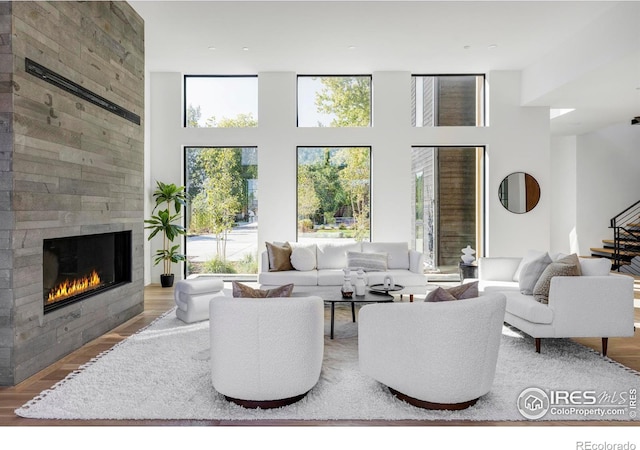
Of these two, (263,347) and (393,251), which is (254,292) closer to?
(263,347)

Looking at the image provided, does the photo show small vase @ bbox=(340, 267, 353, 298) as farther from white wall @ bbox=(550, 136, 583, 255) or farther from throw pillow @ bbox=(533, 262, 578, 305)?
white wall @ bbox=(550, 136, 583, 255)

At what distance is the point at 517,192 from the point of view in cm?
702

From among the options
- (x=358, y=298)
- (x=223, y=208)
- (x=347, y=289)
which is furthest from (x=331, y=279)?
(x=223, y=208)

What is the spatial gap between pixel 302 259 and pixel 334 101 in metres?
2.97

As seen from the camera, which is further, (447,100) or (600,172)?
(600,172)

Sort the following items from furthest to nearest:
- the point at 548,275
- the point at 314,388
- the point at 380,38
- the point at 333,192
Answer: the point at 333,192 → the point at 380,38 → the point at 548,275 → the point at 314,388

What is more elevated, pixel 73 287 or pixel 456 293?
pixel 456 293

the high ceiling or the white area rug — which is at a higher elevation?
the high ceiling

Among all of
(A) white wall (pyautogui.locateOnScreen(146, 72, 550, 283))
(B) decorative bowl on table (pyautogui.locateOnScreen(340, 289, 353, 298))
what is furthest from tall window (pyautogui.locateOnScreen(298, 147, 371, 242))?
(B) decorative bowl on table (pyautogui.locateOnScreen(340, 289, 353, 298))

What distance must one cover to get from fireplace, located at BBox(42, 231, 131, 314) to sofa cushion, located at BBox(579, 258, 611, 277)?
4636 millimetres

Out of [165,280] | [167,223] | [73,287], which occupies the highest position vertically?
[167,223]

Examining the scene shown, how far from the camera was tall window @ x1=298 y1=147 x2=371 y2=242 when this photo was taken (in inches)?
279

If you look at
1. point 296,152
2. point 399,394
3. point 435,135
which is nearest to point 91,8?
point 296,152
